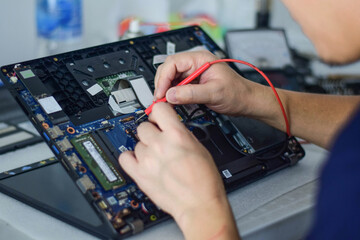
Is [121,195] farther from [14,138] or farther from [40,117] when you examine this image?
[14,138]

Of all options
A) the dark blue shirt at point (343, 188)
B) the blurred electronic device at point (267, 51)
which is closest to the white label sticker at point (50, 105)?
the dark blue shirt at point (343, 188)

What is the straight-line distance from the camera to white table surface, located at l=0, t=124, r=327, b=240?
28.0 inches

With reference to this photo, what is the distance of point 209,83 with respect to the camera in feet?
2.71

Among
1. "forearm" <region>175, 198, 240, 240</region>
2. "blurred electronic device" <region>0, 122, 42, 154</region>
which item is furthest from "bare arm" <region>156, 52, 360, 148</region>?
"blurred electronic device" <region>0, 122, 42, 154</region>

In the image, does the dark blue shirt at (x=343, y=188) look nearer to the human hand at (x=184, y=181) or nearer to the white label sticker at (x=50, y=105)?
the human hand at (x=184, y=181)

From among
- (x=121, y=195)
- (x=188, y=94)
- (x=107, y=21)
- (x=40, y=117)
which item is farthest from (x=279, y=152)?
(x=107, y=21)

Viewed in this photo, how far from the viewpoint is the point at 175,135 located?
25.8 inches

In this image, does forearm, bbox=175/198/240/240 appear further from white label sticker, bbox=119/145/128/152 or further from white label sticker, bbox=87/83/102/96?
white label sticker, bbox=87/83/102/96

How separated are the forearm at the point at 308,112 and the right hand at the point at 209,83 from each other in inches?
1.5

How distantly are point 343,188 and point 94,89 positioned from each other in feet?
1.67

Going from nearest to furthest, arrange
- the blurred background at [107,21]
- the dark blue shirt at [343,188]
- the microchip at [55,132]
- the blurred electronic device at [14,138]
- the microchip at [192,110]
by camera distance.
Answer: the dark blue shirt at [343,188] → the microchip at [55,132] → the microchip at [192,110] → the blurred electronic device at [14,138] → the blurred background at [107,21]

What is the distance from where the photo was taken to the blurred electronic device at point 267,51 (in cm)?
134

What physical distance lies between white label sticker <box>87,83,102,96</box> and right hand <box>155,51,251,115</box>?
10cm

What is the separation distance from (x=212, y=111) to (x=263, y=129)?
11 cm
